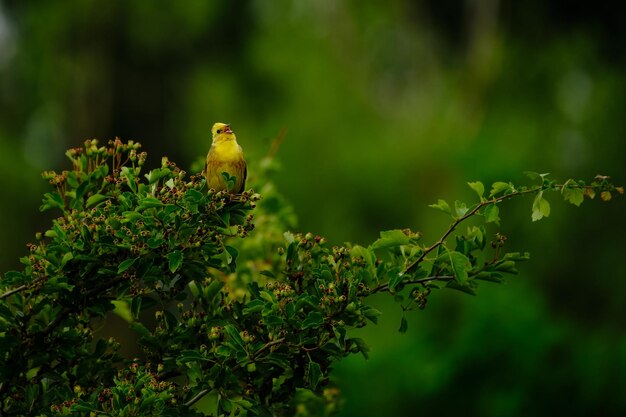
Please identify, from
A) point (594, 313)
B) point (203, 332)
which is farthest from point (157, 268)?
point (594, 313)

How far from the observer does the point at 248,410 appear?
2.31 meters

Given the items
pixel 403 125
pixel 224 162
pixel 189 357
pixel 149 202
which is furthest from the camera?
pixel 403 125

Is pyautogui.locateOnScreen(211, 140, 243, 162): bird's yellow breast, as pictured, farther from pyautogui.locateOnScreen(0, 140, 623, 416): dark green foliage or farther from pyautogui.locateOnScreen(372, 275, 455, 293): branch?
pyautogui.locateOnScreen(372, 275, 455, 293): branch

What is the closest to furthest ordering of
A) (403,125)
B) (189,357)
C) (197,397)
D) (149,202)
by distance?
(149,202), (189,357), (197,397), (403,125)

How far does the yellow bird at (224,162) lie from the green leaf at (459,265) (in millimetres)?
567

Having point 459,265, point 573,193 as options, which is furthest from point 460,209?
point 573,193

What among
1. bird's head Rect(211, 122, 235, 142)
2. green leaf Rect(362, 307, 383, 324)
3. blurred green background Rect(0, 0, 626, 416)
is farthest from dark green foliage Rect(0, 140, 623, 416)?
blurred green background Rect(0, 0, 626, 416)

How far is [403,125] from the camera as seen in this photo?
39.4 feet

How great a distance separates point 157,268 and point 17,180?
9.71 metres

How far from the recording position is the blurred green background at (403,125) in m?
6.52

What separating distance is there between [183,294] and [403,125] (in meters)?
9.74

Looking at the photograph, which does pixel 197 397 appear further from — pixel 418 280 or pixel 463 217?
pixel 463 217

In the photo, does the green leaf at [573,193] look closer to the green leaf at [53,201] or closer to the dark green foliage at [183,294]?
the dark green foliage at [183,294]

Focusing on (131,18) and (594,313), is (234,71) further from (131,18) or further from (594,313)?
(594,313)
